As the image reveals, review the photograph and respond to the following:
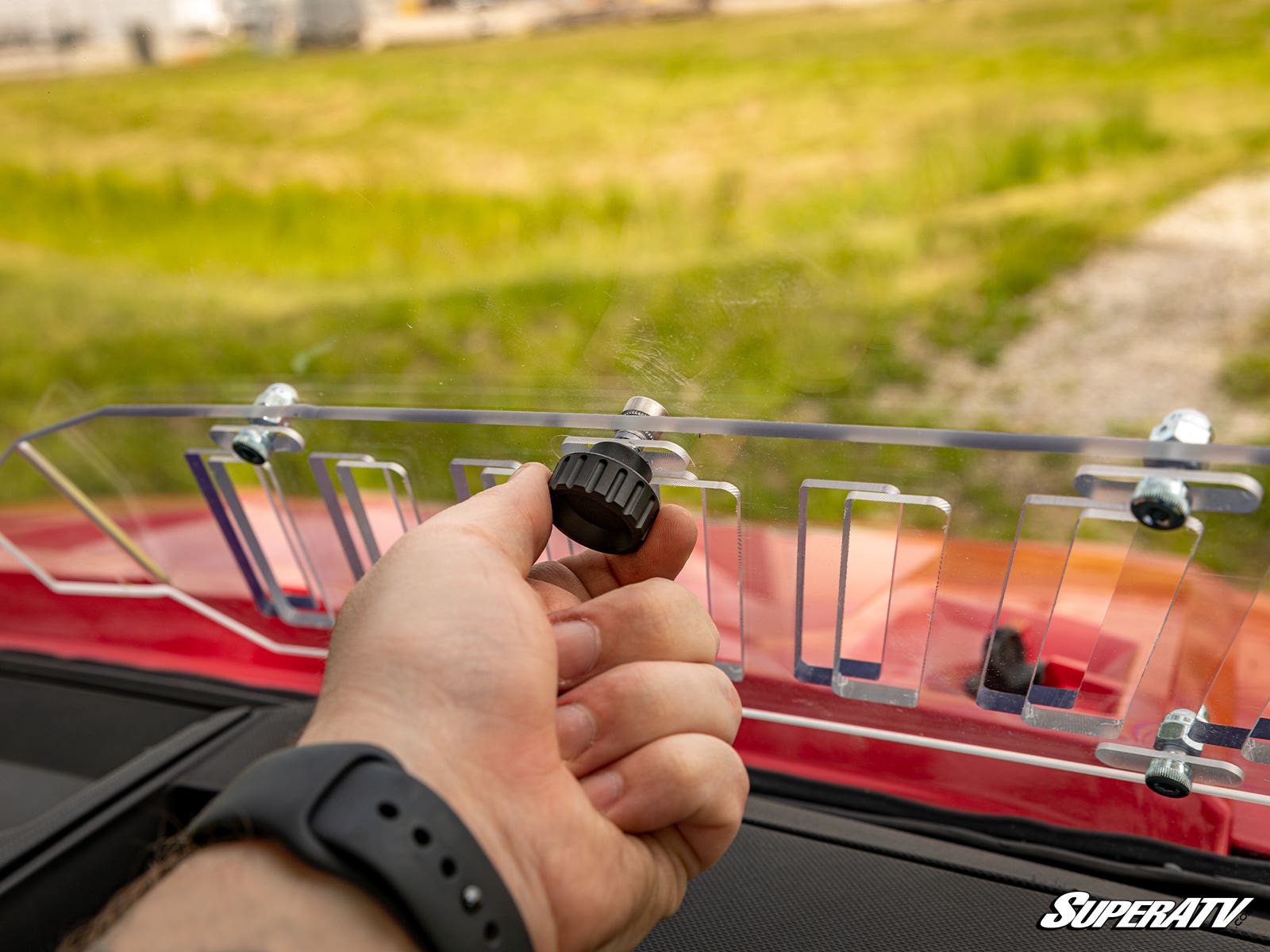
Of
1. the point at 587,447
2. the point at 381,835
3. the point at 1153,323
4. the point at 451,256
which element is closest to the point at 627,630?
the point at 587,447

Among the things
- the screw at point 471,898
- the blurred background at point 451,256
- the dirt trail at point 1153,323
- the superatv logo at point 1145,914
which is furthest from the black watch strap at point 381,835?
the dirt trail at point 1153,323

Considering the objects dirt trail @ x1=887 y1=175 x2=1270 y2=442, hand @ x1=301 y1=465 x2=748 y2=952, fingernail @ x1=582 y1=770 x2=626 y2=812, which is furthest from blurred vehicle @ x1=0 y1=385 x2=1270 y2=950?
dirt trail @ x1=887 y1=175 x2=1270 y2=442

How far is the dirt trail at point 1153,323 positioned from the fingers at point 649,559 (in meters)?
2.64

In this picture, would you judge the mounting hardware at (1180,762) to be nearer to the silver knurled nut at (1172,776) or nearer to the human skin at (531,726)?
the silver knurled nut at (1172,776)

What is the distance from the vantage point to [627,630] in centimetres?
79

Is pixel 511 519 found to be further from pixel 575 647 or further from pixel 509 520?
pixel 575 647

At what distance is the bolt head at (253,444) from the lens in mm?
946

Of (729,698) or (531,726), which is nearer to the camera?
(531,726)

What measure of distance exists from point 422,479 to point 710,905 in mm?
537

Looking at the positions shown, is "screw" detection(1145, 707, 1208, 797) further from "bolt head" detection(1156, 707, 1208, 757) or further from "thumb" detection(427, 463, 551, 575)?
"thumb" detection(427, 463, 551, 575)

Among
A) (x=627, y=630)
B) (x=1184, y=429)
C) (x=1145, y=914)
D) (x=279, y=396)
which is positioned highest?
(x=1184, y=429)

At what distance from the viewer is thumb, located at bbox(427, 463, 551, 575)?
2.52 ft

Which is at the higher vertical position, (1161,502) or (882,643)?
(1161,502)

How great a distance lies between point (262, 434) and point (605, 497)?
443mm
